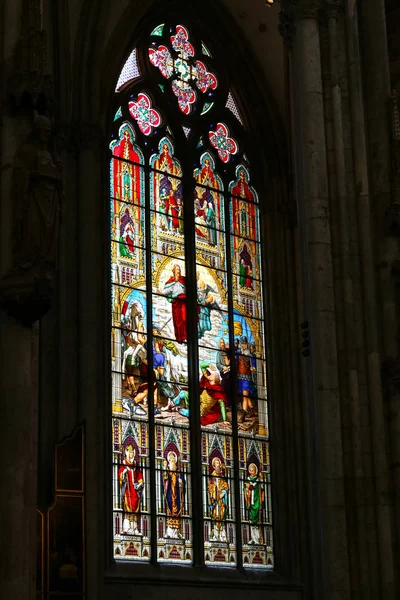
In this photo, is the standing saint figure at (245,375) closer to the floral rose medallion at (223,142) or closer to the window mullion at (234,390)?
the window mullion at (234,390)

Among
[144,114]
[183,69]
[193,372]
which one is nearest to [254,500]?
[193,372]

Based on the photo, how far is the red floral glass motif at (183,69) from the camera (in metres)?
20.7

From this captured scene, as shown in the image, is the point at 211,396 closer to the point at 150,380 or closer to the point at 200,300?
the point at 150,380

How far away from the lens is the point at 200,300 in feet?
64.8

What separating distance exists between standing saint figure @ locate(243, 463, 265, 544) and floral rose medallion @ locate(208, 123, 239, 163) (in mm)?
5481

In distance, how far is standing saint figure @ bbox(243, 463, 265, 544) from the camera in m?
19.2
